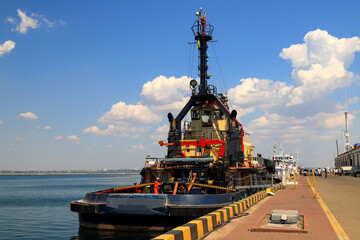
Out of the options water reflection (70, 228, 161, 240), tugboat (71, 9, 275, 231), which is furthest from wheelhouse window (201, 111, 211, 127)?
water reflection (70, 228, 161, 240)

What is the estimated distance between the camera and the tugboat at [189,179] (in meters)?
13.7

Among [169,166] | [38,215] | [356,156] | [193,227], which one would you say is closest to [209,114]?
[169,166]

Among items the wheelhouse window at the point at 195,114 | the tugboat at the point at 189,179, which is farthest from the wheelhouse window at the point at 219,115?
the wheelhouse window at the point at 195,114

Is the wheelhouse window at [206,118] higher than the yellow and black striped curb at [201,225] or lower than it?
higher

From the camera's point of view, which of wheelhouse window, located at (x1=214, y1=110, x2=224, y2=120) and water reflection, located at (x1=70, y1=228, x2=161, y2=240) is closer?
water reflection, located at (x1=70, y1=228, x2=161, y2=240)

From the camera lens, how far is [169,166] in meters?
19.4

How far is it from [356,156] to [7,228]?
106m

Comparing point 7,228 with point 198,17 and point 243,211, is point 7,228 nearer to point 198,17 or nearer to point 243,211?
point 243,211

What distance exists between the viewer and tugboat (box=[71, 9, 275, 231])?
13727 millimetres

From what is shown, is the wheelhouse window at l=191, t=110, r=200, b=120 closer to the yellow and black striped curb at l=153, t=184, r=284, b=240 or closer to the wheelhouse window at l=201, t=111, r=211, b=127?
the wheelhouse window at l=201, t=111, r=211, b=127

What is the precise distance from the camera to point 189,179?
1727 cm

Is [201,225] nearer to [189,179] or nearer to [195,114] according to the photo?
[189,179]

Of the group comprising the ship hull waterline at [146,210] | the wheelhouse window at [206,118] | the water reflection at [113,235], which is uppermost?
the wheelhouse window at [206,118]

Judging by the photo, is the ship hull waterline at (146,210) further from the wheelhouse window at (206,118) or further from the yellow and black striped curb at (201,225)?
the wheelhouse window at (206,118)
